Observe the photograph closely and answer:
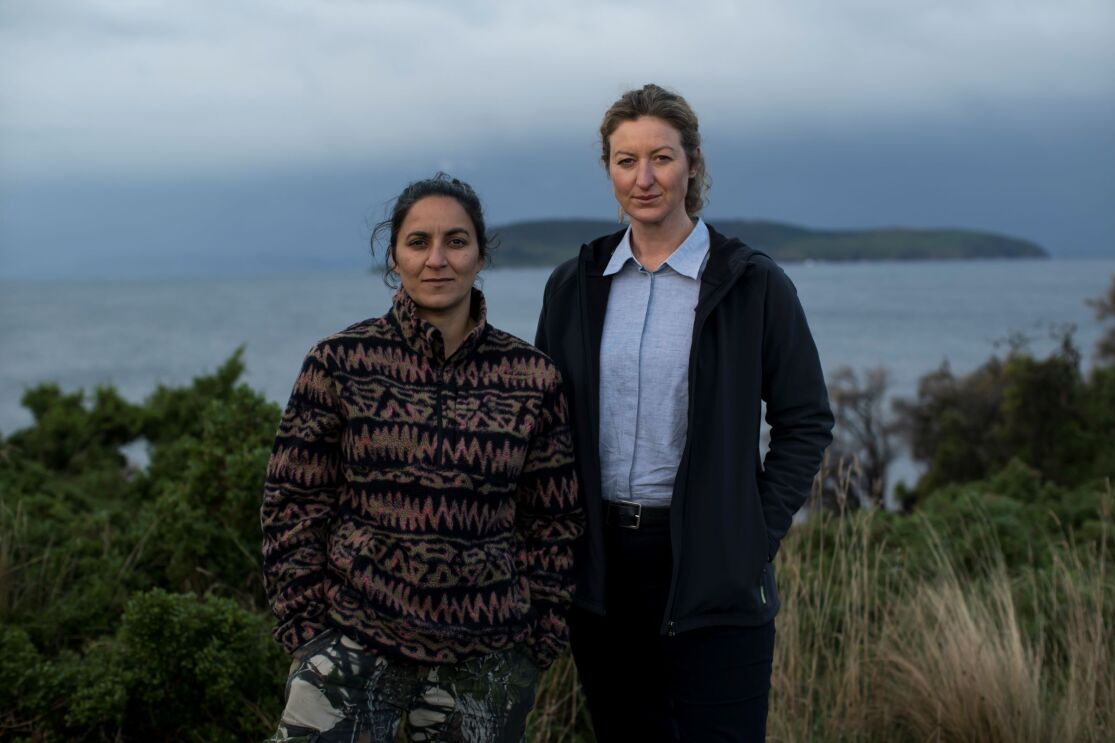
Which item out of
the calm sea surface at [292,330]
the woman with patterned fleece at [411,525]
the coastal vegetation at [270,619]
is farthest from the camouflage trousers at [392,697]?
the calm sea surface at [292,330]

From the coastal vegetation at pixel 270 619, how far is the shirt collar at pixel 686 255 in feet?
6.40

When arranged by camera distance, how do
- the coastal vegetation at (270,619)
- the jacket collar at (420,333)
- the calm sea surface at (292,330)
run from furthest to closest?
the calm sea surface at (292,330)
the coastal vegetation at (270,619)
the jacket collar at (420,333)

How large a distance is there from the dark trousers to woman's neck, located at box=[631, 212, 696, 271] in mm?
745

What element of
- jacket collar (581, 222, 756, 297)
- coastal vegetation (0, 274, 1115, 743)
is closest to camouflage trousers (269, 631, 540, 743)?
jacket collar (581, 222, 756, 297)

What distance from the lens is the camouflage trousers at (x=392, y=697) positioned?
254 cm

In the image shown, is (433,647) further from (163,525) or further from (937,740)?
(163,525)

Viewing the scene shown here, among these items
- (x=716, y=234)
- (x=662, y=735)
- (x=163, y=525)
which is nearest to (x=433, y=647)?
(x=662, y=735)

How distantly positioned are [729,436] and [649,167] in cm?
74

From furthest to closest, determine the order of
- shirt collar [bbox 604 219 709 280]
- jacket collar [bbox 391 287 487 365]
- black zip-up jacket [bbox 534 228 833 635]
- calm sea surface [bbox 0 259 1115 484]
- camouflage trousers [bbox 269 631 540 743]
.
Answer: calm sea surface [bbox 0 259 1115 484], shirt collar [bbox 604 219 709 280], black zip-up jacket [bbox 534 228 833 635], jacket collar [bbox 391 287 487 365], camouflage trousers [bbox 269 631 540 743]

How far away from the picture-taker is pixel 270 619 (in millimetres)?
4684

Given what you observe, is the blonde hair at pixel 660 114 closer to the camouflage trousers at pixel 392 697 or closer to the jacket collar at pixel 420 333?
the jacket collar at pixel 420 333

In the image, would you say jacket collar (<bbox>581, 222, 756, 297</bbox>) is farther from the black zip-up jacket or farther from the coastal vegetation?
the coastal vegetation

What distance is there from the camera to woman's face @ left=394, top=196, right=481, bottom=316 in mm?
2707

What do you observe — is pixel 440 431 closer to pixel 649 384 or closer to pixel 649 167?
pixel 649 384
